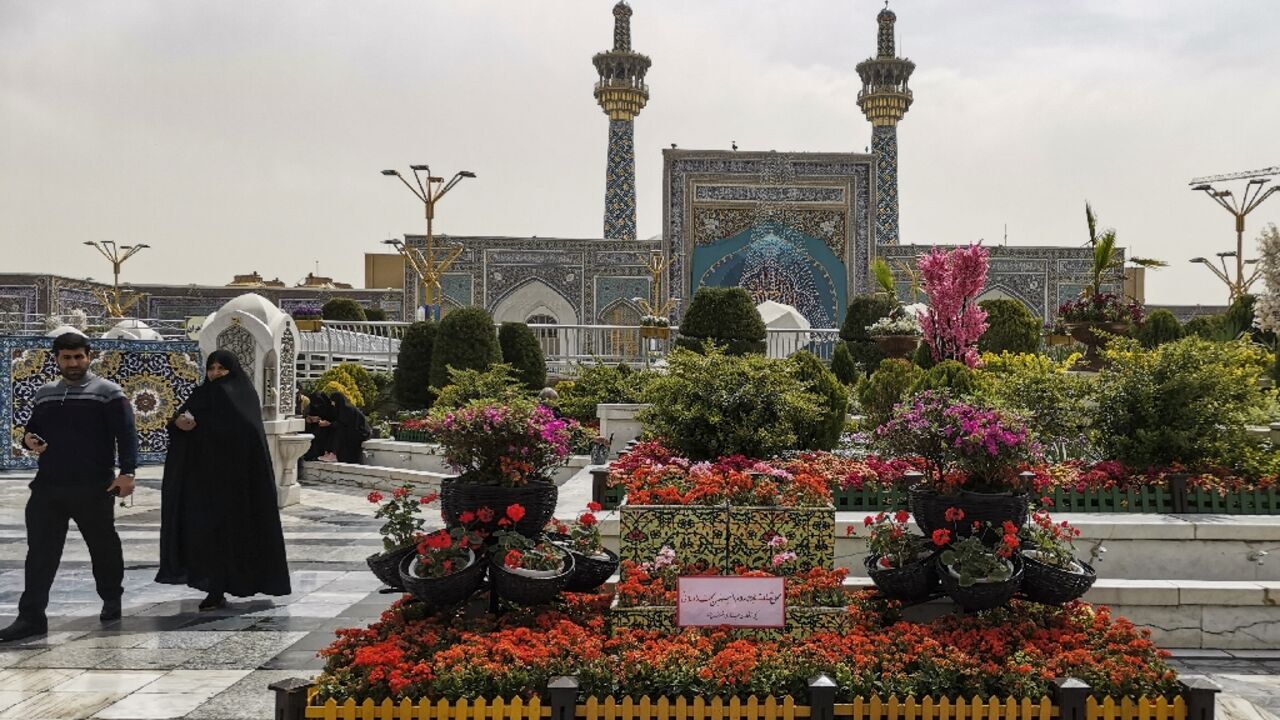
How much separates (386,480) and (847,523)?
7.88 meters

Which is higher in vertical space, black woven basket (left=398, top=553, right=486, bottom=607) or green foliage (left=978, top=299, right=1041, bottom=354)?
green foliage (left=978, top=299, right=1041, bottom=354)

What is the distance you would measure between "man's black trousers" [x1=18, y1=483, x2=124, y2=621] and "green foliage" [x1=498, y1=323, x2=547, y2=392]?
36.0 ft

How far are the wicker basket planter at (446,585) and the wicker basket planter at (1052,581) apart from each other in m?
2.40

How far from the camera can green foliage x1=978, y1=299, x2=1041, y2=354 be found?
1404cm

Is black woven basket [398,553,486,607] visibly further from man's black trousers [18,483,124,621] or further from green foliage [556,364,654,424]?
green foliage [556,364,654,424]

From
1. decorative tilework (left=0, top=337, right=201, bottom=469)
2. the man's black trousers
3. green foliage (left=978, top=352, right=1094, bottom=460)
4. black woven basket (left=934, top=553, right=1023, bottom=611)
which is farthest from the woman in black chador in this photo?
decorative tilework (left=0, top=337, right=201, bottom=469)

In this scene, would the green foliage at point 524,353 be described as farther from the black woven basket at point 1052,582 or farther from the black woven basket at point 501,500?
the black woven basket at point 1052,582

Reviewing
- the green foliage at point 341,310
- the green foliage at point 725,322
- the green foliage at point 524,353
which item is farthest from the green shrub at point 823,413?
the green foliage at point 341,310

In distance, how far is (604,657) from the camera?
4.17 meters

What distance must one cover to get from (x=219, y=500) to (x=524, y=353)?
11017mm

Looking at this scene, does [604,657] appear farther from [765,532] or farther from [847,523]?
[847,523]

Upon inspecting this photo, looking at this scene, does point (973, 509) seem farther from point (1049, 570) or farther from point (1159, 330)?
point (1159, 330)

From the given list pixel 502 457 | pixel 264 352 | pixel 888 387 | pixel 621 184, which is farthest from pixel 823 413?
pixel 621 184

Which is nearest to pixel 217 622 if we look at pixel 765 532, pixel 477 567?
pixel 477 567
